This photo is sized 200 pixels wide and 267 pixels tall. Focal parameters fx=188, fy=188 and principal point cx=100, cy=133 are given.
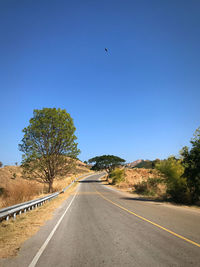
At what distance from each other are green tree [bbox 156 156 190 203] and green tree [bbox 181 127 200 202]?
1.98 ft

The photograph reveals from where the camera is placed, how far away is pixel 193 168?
46.6 ft

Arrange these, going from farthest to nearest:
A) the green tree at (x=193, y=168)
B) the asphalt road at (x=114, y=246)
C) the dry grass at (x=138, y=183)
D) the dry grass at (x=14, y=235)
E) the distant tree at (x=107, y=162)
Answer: the distant tree at (x=107, y=162) → the dry grass at (x=138, y=183) → the green tree at (x=193, y=168) → the dry grass at (x=14, y=235) → the asphalt road at (x=114, y=246)

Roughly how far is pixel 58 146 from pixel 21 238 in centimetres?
1769

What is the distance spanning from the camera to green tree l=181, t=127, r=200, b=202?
14117 mm

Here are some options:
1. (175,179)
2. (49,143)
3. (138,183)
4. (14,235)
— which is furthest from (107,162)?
(14,235)

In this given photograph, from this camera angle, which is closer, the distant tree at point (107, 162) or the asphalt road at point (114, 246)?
the asphalt road at point (114, 246)

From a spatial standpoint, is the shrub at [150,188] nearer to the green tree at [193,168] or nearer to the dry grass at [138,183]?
the dry grass at [138,183]

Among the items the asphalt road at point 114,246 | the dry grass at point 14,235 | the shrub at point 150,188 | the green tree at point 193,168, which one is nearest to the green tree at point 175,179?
the green tree at point 193,168

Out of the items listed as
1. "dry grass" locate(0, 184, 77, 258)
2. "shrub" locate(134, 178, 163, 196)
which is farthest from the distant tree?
"dry grass" locate(0, 184, 77, 258)

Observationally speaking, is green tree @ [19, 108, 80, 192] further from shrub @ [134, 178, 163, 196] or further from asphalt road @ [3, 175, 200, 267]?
asphalt road @ [3, 175, 200, 267]

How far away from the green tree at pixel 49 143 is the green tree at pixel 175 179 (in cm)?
1187

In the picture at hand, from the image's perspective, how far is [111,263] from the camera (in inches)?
171

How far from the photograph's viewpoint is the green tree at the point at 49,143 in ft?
74.6

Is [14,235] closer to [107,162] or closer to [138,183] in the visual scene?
[138,183]
